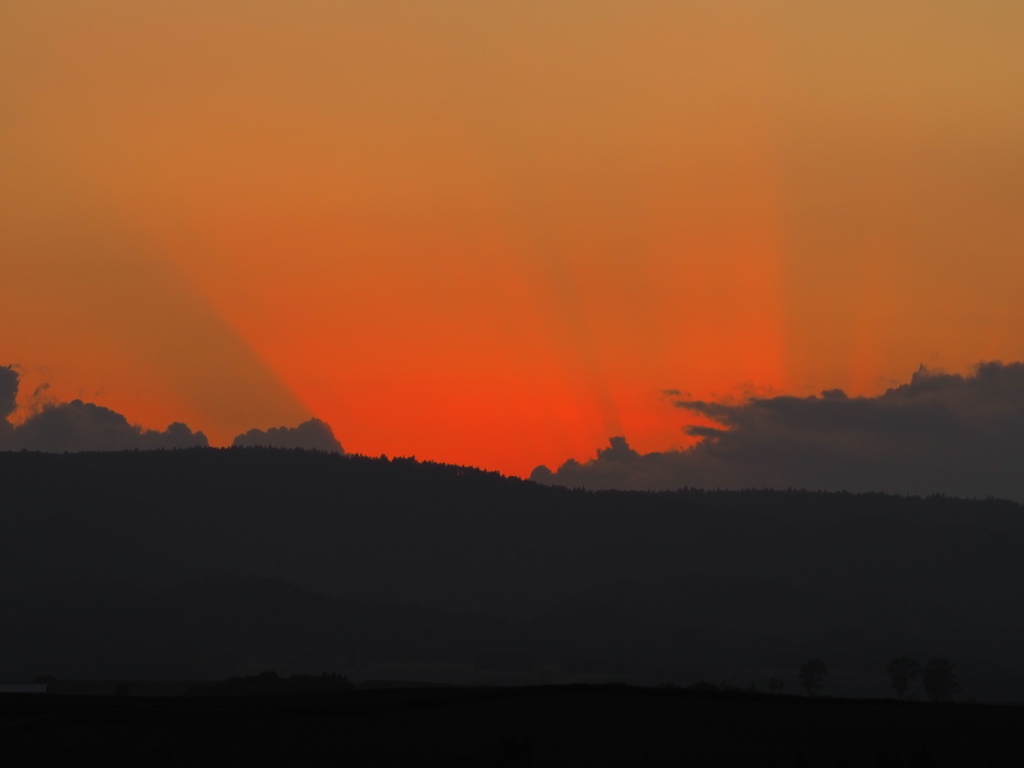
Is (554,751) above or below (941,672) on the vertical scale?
below

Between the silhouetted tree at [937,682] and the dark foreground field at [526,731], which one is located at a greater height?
the silhouetted tree at [937,682]

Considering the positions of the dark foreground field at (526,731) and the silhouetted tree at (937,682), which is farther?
the silhouetted tree at (937,682)

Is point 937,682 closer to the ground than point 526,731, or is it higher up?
higher up

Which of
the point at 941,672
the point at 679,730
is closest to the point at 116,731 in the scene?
the point at 679,730

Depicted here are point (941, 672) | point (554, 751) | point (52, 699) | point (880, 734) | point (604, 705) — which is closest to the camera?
point (554, 751)

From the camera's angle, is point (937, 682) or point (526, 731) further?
point (937, 682)

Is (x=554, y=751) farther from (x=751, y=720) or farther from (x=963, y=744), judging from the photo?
(x=963, y=744)

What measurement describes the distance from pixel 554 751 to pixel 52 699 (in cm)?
4274

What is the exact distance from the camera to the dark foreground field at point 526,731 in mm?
76938

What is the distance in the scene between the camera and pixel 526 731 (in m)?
83.4

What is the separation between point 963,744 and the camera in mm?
83188

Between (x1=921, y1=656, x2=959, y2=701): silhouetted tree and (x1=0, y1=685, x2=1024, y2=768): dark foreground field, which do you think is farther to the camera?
(x1=921, y1=656, x2=959, y2=701): silhouetted tree

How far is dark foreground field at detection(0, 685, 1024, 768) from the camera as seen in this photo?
76.9 m

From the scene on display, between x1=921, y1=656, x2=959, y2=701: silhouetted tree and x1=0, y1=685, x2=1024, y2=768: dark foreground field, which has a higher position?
x1=921, y1=656, x2=959, y2=701: silhouetted tree
